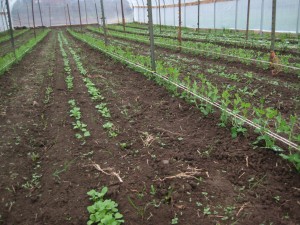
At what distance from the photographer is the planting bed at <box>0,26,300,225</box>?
7.82 ft

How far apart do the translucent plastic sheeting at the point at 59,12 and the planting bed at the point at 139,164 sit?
31239 millimetres

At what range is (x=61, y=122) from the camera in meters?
4.30

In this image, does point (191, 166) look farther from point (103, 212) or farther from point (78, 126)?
point (78, 126)

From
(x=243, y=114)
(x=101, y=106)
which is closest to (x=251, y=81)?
(x=243, y=114)

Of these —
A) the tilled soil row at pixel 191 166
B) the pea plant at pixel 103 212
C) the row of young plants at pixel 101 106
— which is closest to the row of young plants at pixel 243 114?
the tilled soil row at pixel 191 166

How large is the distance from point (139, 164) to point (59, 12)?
36.0m

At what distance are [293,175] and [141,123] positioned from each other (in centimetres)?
217

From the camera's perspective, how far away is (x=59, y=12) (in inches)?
1362

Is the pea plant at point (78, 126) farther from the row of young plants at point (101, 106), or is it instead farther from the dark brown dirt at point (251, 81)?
the dark brown dirt at point (251, 81)

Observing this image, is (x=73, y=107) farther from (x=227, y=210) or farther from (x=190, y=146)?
(x=227, y=210)

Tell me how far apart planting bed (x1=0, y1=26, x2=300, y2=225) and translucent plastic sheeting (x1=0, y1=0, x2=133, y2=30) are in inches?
1230

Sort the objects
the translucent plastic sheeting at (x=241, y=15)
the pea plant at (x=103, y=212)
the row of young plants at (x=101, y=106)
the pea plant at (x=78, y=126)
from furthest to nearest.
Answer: the translucent plastic sheeting at (x=241, y=15), the row of young plants at (x=101, y=106), the pea plant at (x=78, y=126), the pea plant at (x=103, y=212)

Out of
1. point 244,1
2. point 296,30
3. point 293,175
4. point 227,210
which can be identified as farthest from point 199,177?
point 244,1

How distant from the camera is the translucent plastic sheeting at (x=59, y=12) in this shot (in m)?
32.9
